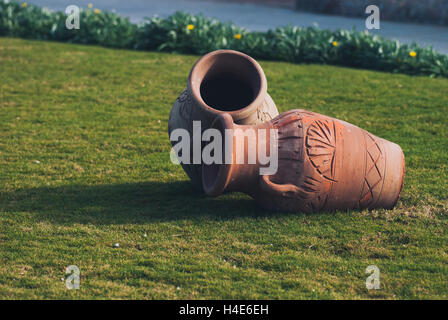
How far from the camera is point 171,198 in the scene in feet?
16.9

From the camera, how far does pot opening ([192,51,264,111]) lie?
493cm

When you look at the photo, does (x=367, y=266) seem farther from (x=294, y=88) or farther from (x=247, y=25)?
(x=247, y=25)

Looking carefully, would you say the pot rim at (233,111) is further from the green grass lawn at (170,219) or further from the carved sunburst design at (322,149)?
the green grass lawn at (170,219)

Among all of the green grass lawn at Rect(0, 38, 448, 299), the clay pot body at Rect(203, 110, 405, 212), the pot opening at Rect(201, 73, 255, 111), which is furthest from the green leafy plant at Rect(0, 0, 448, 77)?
the clay pot body at Rect(203, 110, 405, 212)

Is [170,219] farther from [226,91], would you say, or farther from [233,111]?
[226,91]

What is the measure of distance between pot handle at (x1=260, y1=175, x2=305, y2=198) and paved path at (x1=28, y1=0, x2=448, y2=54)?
6.81 m

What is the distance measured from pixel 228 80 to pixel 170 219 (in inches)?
52.6

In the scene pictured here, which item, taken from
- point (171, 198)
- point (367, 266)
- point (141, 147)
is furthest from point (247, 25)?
point (367, 266)

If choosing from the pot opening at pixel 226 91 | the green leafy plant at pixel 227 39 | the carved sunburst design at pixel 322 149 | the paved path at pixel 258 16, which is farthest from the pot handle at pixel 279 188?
the paved path at pixel 258 16

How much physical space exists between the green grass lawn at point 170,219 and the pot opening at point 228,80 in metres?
0.84

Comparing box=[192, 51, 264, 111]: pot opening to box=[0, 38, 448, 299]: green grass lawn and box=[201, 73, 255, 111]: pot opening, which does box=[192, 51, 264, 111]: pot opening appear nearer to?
box=[201, 73, 255, 111]: pot opening
